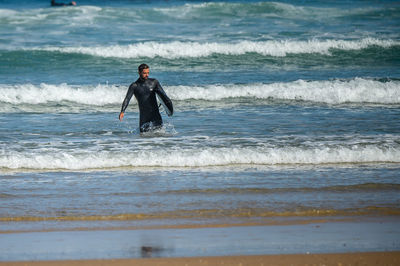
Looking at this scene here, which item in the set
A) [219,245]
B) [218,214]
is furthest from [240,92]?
[219,245]

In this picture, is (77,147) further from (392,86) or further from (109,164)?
(392,86)

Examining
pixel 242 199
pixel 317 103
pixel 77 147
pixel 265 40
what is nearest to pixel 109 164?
pixel 77 147

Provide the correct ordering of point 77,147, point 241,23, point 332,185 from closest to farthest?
point 332,185
point 77,147
point 241,23

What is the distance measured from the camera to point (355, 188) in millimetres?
7488

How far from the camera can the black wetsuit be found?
11.0m

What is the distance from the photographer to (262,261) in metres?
5.17

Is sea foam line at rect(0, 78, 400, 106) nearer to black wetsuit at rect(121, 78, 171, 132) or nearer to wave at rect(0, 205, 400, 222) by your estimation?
black wetsuit at rect(121, 78, 171, 132)

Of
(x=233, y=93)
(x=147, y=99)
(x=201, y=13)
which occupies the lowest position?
(x=233, y=93)

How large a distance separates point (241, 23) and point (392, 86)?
1131 centimetres

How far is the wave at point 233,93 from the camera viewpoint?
15125 millimetres

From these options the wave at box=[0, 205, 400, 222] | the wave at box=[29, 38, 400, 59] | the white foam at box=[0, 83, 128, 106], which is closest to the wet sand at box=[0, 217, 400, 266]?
the wave at box=[0, 205, 400, 222]

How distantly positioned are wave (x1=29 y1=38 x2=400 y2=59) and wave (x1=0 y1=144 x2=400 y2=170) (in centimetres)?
1185

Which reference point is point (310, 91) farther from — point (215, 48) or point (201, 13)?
point (201, 13)

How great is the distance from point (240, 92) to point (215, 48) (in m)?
5.82
